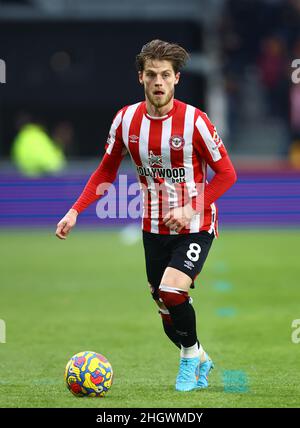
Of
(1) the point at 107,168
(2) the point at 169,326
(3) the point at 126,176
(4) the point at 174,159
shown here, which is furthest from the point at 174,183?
(3) the point at 126,176

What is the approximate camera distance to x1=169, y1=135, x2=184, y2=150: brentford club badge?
743cm

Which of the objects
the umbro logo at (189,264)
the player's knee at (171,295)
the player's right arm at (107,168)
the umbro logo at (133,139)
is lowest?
the player's knee at (171,295)

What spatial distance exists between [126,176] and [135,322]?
18.1ft

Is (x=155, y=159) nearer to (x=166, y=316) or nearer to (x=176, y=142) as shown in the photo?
(x=176, y=142)

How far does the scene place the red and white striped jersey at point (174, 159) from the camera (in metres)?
7.42

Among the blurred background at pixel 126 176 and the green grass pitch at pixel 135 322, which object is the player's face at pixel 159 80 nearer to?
the green grass pitch at pixel 135 322

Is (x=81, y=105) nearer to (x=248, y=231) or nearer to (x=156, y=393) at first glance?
(x=248, y=231)

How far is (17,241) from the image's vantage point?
19.8 meters

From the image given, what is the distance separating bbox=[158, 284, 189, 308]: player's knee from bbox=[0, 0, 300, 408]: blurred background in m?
1.59

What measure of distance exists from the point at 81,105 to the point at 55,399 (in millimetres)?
17539

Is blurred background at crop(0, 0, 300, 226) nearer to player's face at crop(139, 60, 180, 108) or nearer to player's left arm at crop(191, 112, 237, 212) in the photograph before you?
player's left arm at crop(191, 112, 237, 212)

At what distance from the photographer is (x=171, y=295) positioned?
23.9 ft

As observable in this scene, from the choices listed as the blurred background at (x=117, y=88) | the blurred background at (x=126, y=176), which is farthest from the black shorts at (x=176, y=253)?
the blurred background at (x=117, y=88)

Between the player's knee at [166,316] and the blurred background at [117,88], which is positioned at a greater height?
the blurred background at [117,88]
